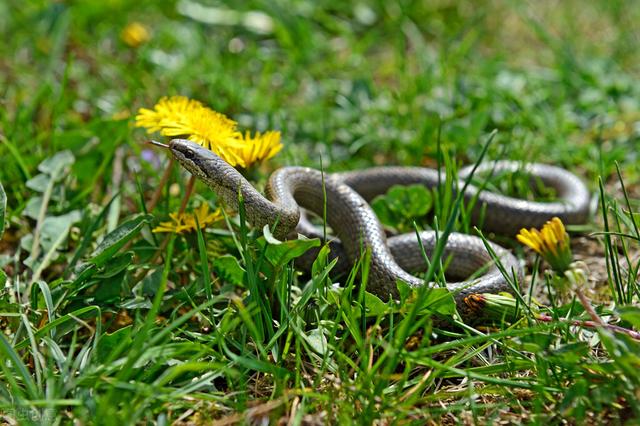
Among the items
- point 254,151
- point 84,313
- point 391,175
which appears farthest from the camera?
point 391,175

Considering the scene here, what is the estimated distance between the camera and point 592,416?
304 cm

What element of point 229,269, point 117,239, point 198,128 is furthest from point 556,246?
point 117,239

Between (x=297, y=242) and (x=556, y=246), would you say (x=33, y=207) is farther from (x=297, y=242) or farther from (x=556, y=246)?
(x=556, y=246)

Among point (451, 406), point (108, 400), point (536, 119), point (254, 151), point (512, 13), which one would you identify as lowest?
point (108, 400)

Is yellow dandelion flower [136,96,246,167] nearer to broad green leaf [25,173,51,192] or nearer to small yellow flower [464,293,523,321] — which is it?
broad green leaf [25,173,51,192]

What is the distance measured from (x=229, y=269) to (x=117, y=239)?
608mm

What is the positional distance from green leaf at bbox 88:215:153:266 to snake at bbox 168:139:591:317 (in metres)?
0.42

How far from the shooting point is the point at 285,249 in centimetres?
347

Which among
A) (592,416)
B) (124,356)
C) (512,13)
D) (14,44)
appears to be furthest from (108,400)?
(512,13)

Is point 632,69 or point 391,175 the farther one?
point 632,69

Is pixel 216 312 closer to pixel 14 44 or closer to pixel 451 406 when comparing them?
pixel 451 406

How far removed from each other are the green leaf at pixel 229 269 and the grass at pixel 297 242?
1 cm

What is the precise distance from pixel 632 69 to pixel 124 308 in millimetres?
5741

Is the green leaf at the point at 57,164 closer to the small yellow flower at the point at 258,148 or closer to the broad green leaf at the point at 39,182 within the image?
the broad green leaf at the point at 39,182
